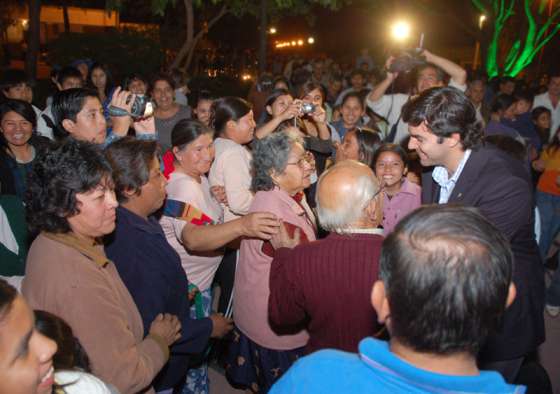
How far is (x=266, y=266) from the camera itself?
2721 mm

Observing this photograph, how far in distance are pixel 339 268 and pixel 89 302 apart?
1.01 m

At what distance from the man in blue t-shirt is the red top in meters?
0.83

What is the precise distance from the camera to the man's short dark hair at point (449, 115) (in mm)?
2537

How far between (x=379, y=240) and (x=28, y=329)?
4.49 ft

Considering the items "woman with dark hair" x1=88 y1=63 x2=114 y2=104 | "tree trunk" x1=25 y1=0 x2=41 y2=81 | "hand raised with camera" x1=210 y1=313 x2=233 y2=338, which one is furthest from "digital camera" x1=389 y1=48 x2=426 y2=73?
"tree trunk" x1=25 y1=0 x2=41 y2=81

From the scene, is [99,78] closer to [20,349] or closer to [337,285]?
[337,285]


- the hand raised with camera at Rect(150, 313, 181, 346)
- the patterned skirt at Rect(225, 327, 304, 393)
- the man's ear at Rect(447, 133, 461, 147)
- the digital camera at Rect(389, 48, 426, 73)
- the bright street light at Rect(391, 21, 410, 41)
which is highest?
the bright street light at Rect(391, 21, 410, 41)

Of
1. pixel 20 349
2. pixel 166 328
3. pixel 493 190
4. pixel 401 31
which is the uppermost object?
pixel 401 31

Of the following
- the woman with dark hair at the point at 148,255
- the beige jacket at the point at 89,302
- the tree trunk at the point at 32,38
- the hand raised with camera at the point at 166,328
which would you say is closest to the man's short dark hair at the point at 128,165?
the woman with dark hair at the point at 148,255

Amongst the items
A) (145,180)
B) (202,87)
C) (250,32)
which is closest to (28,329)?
(145,180)

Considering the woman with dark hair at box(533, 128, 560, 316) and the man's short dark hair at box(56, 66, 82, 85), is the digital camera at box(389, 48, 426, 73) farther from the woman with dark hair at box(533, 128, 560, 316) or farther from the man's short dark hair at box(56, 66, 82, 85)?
the man's short dark hair at box(56, 66, 82, 85)

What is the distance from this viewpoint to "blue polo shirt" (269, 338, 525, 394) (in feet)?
3.35

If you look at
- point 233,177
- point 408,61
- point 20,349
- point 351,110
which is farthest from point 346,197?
point 351,110

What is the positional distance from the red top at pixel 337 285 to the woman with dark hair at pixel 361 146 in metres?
2.01
